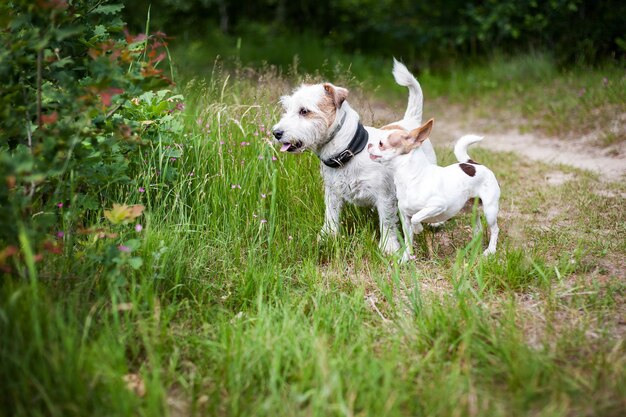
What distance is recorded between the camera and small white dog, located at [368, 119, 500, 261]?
339 centimetres

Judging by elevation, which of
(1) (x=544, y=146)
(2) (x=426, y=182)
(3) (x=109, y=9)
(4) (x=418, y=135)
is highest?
(3) (x=109, y=9)

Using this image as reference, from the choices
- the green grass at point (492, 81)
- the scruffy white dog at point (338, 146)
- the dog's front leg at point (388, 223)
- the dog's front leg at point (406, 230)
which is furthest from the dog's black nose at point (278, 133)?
the green grass at point (492, 81)

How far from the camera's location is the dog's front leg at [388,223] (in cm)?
378

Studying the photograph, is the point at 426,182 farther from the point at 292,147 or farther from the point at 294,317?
the point at 294,317

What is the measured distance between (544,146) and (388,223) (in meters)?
4.16

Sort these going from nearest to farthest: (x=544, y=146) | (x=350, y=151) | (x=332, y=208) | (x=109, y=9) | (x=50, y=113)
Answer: (x=50, y=113)
(x=109, y=9)
(x=350, y=151)
(x=332, y=208)
(x=544, y=146)

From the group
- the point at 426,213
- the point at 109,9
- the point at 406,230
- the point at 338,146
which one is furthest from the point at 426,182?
the point at 109,9

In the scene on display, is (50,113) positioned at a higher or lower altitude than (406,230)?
higher

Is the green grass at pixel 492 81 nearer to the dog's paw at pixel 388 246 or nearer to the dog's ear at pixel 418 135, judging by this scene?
the dog's ear at pixel 418 135

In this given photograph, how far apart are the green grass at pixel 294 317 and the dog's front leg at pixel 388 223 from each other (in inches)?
4.8

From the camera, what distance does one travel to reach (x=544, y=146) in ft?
23.1

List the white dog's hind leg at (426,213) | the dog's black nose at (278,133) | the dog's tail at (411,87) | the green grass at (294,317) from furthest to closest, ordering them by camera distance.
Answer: the dog's tail at (411,87) → the dog's black nose at (278,133) → the white dog's hind leg at (426,213) → the green grass at (294,317)

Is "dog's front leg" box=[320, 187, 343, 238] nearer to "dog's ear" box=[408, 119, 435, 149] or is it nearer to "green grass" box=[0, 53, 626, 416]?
"green grass" box=[0, 53, 626, 416]

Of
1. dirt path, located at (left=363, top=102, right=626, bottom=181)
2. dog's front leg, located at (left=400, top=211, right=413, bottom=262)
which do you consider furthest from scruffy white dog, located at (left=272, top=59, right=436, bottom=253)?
dirt path, located at (left=363, top=102, right=626, bottom=181)
